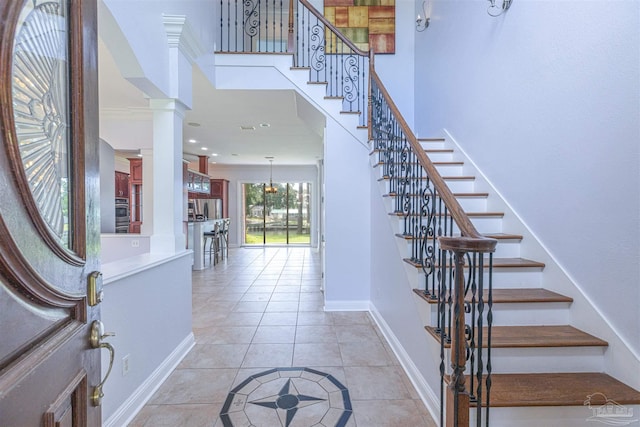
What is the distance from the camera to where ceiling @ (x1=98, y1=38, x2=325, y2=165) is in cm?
364

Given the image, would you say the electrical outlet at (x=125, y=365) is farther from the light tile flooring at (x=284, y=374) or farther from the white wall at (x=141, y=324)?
the light tile flooring at (x=284, y=374)

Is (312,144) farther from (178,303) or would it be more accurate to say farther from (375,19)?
(178,303)

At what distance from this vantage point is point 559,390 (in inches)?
62.9

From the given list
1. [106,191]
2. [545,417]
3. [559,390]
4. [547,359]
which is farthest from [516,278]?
[106,191]

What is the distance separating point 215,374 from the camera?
2400 mm

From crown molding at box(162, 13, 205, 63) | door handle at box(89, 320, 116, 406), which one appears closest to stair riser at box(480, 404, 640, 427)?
door handle at box(89, 320, 116, 406)

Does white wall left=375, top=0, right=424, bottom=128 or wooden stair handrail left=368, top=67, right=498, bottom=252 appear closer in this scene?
wooden stair handrail left=368, top=67, right=498, bottom=252

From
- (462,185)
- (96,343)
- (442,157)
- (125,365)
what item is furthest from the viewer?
(442,157)

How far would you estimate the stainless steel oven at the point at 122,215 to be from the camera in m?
7.27

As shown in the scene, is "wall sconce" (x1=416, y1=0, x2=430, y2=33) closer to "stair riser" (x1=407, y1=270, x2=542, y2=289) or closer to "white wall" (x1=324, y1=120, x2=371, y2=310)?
"white wall" (x1=324, y1=120, x2=371, y2=310)

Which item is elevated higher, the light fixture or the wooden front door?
the light fixture

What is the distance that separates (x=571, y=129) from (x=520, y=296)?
1169 mm

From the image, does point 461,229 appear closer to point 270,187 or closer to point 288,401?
point 288,401

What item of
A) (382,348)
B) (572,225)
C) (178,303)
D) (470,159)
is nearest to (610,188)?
(572,225)
